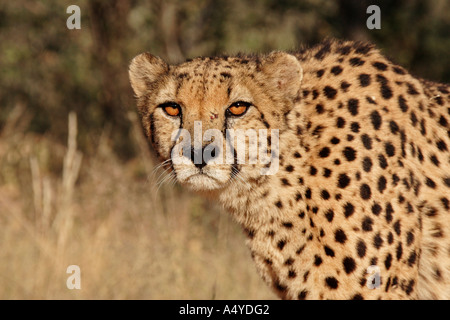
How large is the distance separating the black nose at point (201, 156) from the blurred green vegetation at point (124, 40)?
5.66m

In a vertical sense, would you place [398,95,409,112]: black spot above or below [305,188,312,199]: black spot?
above

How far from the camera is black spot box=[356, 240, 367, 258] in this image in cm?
334

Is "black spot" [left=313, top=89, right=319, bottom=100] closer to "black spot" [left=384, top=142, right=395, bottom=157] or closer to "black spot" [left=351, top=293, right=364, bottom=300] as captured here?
"black spot" [left=384, top=142, right=395, bottom=157]

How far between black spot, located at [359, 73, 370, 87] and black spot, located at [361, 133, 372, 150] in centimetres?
32

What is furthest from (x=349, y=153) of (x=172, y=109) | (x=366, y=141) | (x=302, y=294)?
(x=172, y=109)

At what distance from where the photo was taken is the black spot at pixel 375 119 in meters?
3.52

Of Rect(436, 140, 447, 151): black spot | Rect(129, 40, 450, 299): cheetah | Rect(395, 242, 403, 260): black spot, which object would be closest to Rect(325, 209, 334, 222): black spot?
Rect(129, 40, 450, 299): cheetah

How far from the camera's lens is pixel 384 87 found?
366cm

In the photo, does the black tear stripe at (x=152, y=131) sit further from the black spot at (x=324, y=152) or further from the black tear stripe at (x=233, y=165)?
the black spot at (x=324, y=152)

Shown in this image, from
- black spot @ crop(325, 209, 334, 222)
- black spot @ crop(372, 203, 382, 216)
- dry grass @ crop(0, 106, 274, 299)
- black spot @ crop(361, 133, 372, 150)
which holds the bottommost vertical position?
dry grass @ crop(0, 106, 274, 299)

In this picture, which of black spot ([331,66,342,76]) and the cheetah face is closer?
the cheetah face

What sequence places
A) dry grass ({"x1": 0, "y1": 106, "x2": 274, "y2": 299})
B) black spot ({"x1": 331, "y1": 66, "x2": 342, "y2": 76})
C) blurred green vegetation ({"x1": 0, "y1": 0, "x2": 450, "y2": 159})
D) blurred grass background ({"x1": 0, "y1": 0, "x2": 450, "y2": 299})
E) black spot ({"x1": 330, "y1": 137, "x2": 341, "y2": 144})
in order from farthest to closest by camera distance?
blurred green vegetation ({"x1": 0, "y1": 0, "x2": 450, "y2": 159}) < blurred grass background ({"x1": 0, "y1": 0, "x2": 450, "y2": 299}) < dry grass ({"x1": 0, "y1": 106, "x2": 274, "y2": 299}) < black spot ({"x1": 331, "y1": 66, "x2": 342, "y2": 76}) < black spot ({"x1": 330, "y1": 137, "x2": 341, "y2": 144})

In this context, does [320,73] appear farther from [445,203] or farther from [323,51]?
[445,203]

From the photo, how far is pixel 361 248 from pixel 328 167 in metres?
0.44
